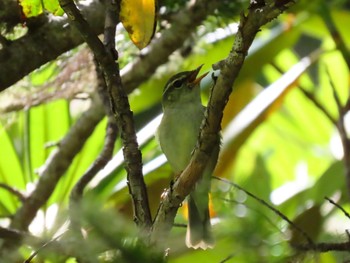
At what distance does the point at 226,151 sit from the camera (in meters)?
1.72

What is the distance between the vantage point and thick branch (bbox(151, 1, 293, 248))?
79 cm

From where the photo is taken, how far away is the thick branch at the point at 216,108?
0.79 meters

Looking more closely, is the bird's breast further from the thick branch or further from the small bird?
the thick branch

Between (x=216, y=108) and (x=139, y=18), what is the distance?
0.29 m

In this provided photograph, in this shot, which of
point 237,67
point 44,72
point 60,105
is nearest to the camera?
point 237,67

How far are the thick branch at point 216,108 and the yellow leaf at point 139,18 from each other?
256mm

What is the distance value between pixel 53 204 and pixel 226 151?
0.42 meters

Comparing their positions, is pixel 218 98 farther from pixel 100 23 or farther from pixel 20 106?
pixel 20 106

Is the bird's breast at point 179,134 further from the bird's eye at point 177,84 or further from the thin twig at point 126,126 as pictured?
the thin twig at point 126,126

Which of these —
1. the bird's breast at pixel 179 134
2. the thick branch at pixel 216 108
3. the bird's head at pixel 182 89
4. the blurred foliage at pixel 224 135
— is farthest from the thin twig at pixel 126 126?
the bird's head at pixel 182 89

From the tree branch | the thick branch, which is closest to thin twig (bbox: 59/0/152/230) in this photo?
the thick branch

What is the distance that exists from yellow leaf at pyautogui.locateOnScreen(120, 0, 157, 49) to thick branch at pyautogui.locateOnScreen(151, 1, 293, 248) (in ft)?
0.84

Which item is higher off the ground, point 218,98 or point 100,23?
point 218,98

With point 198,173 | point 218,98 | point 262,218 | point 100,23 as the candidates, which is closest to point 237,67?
point 218,98
